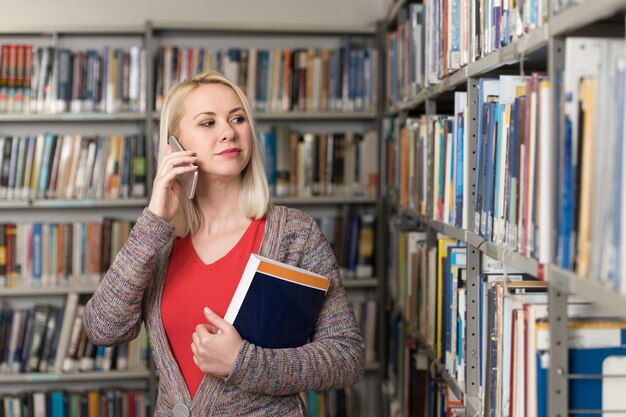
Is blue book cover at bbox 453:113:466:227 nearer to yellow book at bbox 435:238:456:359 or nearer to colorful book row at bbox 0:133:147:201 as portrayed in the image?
yellow book at bbox 435:238:456:359

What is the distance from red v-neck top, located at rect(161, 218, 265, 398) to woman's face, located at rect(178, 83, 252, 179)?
0.18 meters

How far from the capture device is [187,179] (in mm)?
1871

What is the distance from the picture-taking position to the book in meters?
1.63

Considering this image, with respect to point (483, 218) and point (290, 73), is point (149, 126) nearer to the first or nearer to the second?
point (290, 73)

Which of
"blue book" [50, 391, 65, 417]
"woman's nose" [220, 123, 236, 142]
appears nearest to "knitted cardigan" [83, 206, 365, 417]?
"woman's nose" [220, 123, 236, 142]

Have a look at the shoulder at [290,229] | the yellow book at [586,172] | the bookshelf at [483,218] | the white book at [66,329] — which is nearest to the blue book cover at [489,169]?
the bookshelf at [483,218]

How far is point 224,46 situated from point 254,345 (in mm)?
2649

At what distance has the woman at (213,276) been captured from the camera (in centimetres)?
168

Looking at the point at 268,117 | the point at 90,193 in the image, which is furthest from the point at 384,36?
the point at 90,193

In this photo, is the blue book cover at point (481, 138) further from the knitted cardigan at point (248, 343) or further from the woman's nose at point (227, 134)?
the woman's nose at point (227, 134)

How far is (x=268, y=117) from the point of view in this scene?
381cm

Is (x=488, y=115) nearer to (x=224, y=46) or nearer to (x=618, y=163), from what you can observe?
(x=618, y=163)

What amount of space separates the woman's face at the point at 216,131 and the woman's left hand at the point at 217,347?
0.39m

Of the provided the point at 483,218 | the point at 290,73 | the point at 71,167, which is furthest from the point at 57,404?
the point at 483,218
